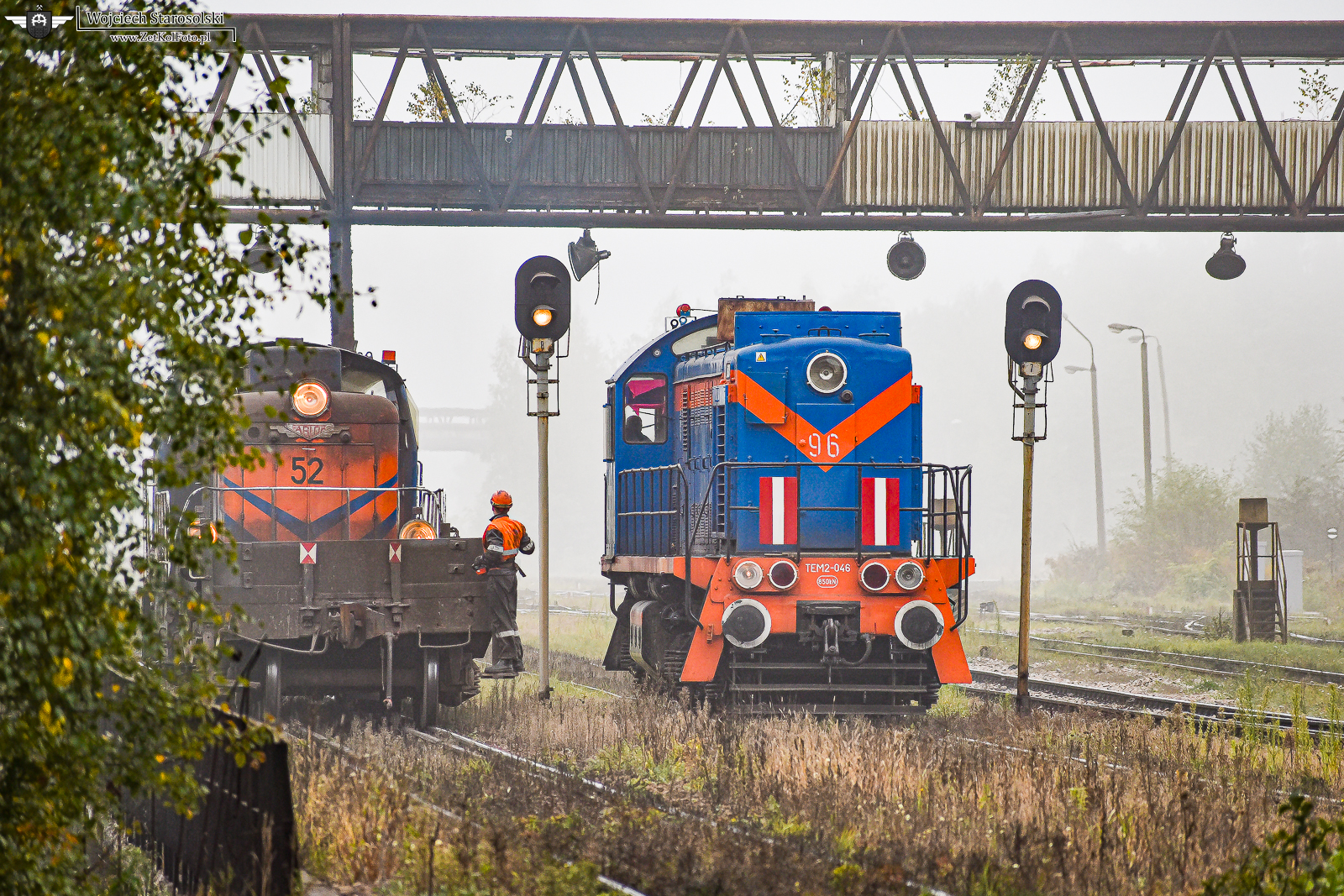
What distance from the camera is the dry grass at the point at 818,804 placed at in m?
6.29

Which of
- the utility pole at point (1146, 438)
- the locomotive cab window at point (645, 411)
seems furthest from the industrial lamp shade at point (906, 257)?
the utility pole at point (1146, 438)

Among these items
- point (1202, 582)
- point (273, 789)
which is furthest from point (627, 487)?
point (1202, 582)

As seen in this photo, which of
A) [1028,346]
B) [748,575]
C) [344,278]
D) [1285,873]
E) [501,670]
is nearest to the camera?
[1285,873]

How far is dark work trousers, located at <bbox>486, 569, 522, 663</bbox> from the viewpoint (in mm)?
11625

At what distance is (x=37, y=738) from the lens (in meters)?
4.13

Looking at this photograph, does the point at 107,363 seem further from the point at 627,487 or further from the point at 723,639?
the point at 627,487

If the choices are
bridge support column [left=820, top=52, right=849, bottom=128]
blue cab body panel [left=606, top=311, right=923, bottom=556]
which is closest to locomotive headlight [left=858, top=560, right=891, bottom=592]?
blue cab body panel [left=606, top=311, right=923, bottom=556]

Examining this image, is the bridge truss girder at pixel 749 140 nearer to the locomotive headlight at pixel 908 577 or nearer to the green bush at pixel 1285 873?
the locomotive headlight at pixel 908 577

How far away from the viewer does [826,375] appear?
12242 millimetres

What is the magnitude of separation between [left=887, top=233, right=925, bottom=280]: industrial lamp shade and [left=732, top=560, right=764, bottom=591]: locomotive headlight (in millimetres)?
7686

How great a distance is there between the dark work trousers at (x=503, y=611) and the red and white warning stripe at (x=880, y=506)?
10.7ft

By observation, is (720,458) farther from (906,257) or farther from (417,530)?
(906,257)

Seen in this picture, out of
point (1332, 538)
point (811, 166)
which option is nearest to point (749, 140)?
point (811, 166)

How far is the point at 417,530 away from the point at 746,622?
3289 millimetres
